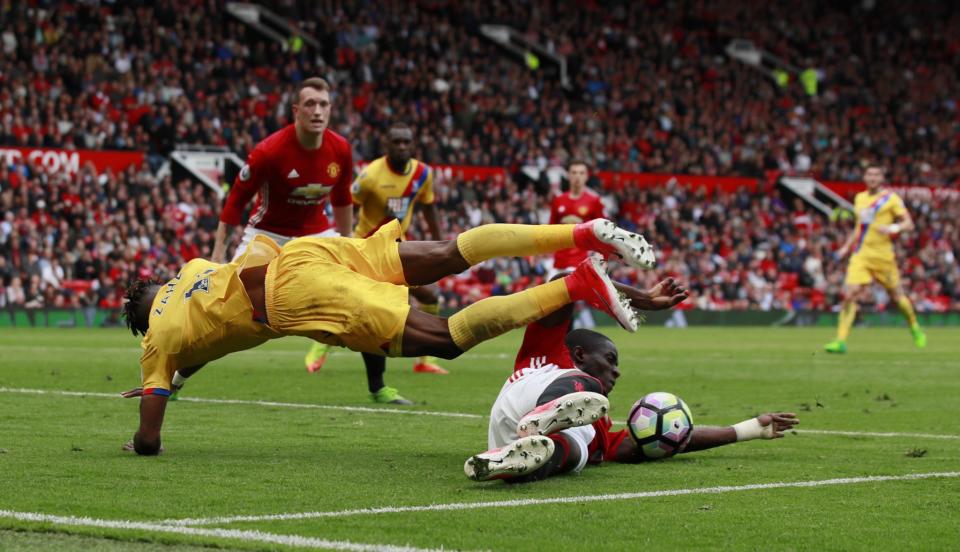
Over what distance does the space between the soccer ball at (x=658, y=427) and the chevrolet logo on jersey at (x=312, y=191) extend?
157 inches

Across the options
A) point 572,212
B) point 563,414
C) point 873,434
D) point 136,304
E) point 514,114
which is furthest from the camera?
point 514,114

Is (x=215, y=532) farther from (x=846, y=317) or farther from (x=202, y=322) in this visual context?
(x=846, y=317)

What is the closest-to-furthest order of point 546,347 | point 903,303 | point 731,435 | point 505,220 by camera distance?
1. point 546,347
2. point 731,435
3. point 903,303
4. point 505,220

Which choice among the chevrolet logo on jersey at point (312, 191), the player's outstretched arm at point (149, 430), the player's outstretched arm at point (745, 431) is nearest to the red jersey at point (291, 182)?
the chevrolet logo on jersey at point (312, 191)

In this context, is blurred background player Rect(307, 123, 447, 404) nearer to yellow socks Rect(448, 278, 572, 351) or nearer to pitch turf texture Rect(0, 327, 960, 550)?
pitch turf texture Rect(0, 327, 960, 550)

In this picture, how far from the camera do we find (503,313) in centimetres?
721

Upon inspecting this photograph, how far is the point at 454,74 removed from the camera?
4019 centimetres

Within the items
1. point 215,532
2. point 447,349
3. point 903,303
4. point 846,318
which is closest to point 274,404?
point 447,349

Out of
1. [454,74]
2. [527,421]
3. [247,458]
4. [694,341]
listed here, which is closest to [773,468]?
[527,421]

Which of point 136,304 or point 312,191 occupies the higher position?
point 312,191

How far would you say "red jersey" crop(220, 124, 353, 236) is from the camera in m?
10.6

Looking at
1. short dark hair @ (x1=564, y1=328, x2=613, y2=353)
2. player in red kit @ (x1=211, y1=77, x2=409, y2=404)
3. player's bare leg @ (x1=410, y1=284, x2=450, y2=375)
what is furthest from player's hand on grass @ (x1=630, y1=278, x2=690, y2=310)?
player's bare leg @ (x1=410, y1=284, x2=450, y2=375)

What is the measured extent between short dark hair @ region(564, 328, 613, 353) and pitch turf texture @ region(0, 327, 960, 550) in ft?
2.22

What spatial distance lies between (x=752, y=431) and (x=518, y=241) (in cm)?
171
